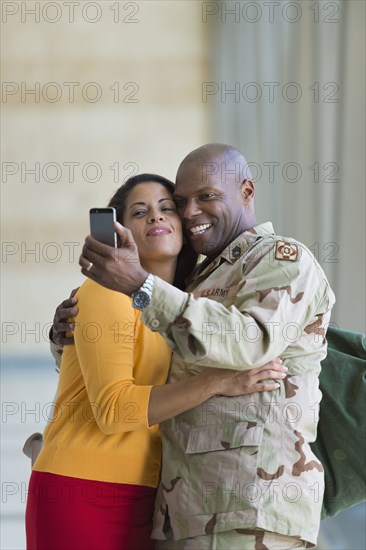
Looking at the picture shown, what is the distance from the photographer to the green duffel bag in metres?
1.49

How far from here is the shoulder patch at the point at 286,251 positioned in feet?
4.42

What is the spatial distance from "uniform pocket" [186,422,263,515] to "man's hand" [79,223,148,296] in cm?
30

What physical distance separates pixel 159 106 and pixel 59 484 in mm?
2963

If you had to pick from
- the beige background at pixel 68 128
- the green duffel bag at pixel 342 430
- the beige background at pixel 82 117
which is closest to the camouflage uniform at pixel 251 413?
the green duffel bag at pixel 342 430

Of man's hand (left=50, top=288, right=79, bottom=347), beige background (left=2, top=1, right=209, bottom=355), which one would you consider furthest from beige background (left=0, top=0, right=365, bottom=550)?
man's hand (left=50, top=288, right=79, bottom=347)

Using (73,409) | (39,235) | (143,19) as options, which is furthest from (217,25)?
(73,409)

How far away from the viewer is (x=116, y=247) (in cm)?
122

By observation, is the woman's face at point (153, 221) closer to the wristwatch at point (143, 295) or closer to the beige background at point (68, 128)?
the wristwatch at point (143, 295)

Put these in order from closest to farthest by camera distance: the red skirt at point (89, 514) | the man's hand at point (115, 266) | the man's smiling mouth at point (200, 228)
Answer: the man's hand at point (115, 266), the red skirt at point (89, 514), the man's smiling mouth at point (200, 228)

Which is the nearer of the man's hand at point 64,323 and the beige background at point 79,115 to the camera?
the man's hand at point 64,323

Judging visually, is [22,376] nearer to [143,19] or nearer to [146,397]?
[143,19]

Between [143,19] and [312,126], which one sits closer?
[312,126]

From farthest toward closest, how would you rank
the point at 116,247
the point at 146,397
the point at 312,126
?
the point at 312,126 < the point at 146,397 < the point at 116,247

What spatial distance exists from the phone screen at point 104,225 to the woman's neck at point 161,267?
0.36m
